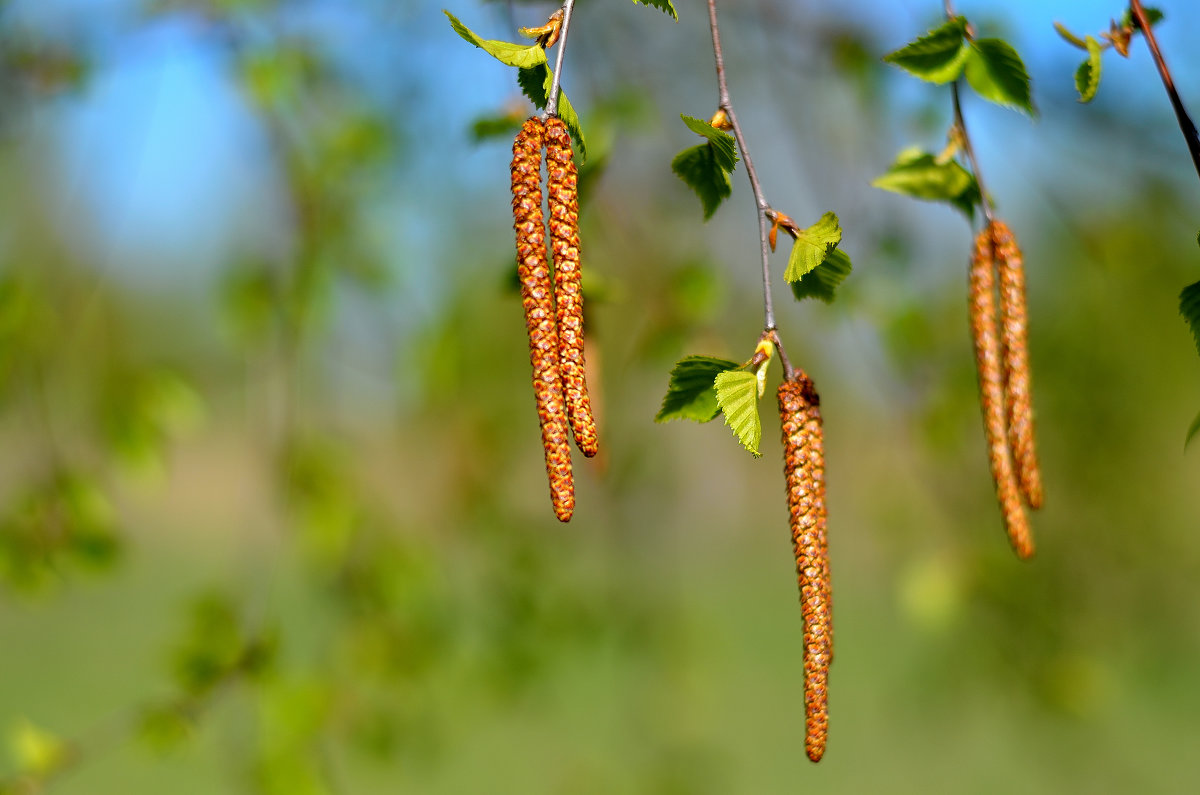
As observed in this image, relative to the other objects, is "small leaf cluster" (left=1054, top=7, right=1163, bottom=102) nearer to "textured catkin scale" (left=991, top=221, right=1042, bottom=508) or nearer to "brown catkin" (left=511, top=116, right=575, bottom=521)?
"textured catkin scale" (left=991, top=221, right=1042, bottom=508)

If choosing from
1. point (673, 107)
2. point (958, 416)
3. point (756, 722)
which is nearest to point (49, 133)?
point (673, 107)

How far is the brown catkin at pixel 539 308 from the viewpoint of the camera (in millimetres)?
500

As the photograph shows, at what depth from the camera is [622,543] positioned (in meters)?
1.87

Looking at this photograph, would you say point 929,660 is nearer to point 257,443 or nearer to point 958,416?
point 958,416

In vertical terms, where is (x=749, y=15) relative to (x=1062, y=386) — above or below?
above

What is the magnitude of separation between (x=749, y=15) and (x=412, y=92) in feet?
2.12

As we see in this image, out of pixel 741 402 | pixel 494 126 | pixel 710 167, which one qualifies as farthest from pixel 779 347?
pixel 494 126

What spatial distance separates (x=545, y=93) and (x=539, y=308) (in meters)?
0.12

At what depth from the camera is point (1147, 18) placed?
0.65m

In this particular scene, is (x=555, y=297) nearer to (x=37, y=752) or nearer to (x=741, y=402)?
(x=741, y=402)

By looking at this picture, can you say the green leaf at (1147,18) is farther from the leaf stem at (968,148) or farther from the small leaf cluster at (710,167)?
the small leaf cluster at (710,167)

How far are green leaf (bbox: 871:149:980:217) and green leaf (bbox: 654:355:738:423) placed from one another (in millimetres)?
246

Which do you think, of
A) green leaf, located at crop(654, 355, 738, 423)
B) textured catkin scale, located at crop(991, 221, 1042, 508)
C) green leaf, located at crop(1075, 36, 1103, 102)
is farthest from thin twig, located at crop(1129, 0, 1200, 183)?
green leaf, located at crop(654, 355, 738, 423)

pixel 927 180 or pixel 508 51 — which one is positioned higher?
pixel 508 51
